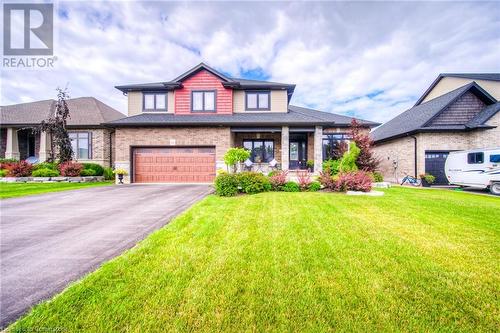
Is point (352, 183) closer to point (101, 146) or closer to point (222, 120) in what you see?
point (222, 120)

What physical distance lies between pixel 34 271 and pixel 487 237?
27.6 feet

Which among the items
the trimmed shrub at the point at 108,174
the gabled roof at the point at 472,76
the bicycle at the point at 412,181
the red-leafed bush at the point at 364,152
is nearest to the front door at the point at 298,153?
the red-leafed bush at the point at 364,152

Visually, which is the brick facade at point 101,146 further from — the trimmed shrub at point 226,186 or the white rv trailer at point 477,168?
the white rv trailer at point 477,168

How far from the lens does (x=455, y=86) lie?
18516 mm

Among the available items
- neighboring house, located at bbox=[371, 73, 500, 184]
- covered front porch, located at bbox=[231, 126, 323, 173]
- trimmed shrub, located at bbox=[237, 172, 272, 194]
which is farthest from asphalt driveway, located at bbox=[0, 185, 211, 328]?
neighboring house, located at bbox=[371, 73, 500, 184]

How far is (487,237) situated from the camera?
4262 millimetres

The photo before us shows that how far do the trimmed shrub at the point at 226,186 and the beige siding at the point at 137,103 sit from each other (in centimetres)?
954

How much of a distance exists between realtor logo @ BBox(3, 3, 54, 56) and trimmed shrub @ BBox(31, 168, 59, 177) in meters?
7.58

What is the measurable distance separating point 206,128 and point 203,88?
366 centimetres

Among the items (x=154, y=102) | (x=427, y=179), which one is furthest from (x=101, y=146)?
(x=427, y=179)

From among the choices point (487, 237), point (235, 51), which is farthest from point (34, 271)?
point (235, 51)

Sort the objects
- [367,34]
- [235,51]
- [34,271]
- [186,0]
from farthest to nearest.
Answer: [235,51], [367,34], [186,0], [34,271]

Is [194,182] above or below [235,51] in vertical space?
below

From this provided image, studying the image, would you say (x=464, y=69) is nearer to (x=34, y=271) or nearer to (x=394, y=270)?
(x=394, y=270)
